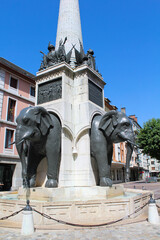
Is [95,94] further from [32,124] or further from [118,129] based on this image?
[32,124]

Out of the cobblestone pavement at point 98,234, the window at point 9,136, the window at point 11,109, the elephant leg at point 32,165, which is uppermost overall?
the window at point 11,109

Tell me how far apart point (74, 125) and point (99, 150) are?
1.64 metres

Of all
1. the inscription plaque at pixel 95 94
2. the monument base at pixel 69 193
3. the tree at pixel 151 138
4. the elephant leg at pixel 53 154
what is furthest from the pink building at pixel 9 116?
the tree at pixel 151 138

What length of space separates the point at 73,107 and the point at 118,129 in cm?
240

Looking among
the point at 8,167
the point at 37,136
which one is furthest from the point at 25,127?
the point at 8,167

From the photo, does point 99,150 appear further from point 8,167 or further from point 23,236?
point 8,167

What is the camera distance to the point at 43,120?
26.1ft

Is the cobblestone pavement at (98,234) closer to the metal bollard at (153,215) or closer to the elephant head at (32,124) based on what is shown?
the metal bollard at (153,215)

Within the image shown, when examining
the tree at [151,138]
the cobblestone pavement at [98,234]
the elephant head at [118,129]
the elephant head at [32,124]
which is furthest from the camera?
the tree at [151,138]

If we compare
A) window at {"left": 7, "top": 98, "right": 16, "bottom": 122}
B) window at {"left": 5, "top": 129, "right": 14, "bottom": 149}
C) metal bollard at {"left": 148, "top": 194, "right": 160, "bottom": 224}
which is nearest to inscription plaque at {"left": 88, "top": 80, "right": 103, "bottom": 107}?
metal bollard at {"left": 148, "top": 194, "right": 160, "bottom": 224}

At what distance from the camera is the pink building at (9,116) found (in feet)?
74.9

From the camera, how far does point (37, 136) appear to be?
7.67 m

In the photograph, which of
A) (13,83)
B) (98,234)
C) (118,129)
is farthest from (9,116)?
(98,234)

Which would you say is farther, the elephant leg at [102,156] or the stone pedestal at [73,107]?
the stone pedestal at [73,107]
